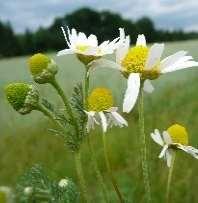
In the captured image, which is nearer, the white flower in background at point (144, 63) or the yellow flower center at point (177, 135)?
the white flower in background at point (144, 63)

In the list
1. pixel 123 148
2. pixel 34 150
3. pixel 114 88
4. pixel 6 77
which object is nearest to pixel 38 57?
pixel 123 148

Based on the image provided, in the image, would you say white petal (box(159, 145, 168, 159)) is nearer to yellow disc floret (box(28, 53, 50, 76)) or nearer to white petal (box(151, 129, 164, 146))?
white petal (box(151, 129, 164, 146))

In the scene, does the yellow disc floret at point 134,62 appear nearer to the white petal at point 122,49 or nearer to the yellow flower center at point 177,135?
the white petal at point 122,49

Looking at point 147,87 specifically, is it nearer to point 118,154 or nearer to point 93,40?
point 93,40

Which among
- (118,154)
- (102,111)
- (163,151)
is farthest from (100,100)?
(118,154)

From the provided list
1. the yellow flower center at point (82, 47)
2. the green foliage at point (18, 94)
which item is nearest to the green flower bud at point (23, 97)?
the green foliage at point (18, 94)

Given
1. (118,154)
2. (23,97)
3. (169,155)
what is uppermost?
(23,97)

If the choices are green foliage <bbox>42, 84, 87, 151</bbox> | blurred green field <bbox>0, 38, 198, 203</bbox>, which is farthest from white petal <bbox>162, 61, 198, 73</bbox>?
blurred green field <bbox>0, 38, 198, 203</bbox>

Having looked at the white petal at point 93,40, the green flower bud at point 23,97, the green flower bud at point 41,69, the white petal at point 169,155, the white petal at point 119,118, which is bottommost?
the white petal at point 169,155
